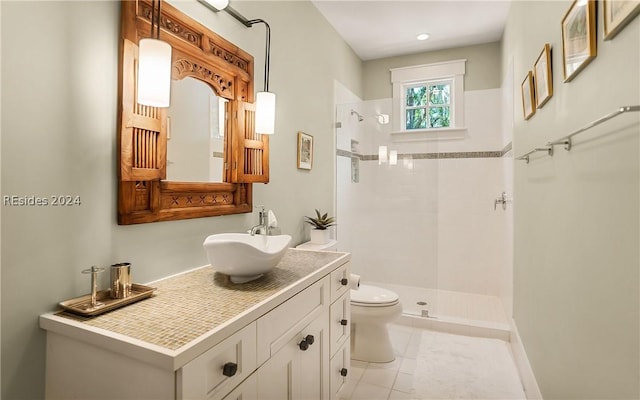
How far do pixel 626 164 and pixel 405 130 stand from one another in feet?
9.73

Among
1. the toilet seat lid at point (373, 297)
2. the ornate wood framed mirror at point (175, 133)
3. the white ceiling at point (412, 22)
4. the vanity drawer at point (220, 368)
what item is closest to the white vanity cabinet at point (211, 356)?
the vanity drawer at point (220, 368)

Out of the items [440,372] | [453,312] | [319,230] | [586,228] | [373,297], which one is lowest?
[440,372]

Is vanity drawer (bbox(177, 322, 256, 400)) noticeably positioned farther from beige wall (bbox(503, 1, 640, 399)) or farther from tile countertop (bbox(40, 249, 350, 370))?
beige wall (bbox(503, 1, 640, 399))

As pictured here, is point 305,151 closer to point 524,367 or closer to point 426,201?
point 426,201

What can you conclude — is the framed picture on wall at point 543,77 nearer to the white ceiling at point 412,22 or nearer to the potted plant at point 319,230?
the white ceiling at point 412,22

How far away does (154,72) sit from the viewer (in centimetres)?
117

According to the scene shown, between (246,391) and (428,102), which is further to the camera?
(428,102)

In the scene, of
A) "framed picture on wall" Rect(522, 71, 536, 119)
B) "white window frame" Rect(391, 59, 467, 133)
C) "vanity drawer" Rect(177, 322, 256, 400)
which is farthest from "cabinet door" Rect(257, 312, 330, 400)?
"white window frame" Rect(391, 59, 467, 133)

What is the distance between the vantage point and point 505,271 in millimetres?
3076

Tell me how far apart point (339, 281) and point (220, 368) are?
907 mm

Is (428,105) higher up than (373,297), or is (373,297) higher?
(428,105)

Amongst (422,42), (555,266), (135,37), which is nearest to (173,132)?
(135,37)

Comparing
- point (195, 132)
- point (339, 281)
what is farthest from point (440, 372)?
point (195, 132)

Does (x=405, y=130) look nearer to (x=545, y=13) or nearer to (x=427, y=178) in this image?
(x=427, y=178)
